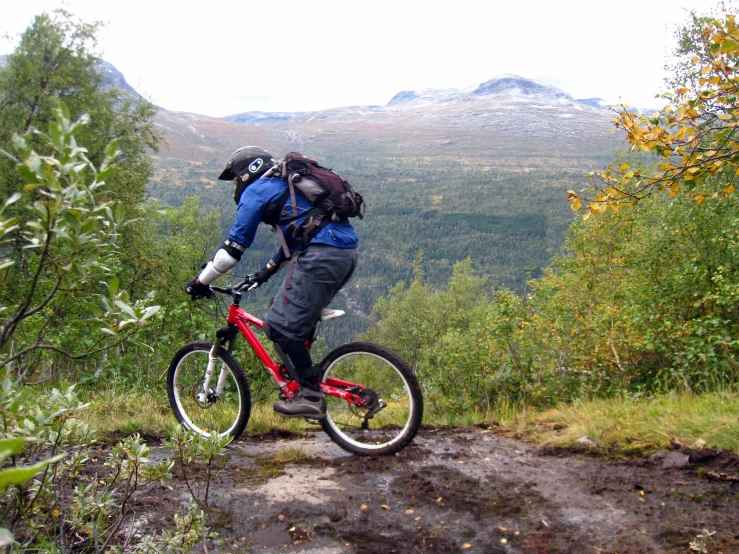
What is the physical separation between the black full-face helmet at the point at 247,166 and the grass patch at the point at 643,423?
3159mm

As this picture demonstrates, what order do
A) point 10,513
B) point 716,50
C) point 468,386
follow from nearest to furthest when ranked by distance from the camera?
point 10,513 < point 716,50 < point 468,386

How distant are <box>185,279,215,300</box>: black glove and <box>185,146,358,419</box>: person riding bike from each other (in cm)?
25

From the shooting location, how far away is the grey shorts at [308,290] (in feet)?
14.0

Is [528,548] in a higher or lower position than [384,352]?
lower

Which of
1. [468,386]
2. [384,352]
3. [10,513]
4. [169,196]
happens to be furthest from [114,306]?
[169,196]

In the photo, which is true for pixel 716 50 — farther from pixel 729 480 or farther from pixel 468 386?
pixel 468 386

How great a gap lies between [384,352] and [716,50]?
10.3 ft

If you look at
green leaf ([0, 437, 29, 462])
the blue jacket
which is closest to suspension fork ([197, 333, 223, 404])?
the blue jacket

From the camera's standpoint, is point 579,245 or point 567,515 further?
point 579,245

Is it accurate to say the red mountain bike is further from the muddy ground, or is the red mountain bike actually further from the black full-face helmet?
the black full-face helmet

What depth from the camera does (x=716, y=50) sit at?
3.92 metres

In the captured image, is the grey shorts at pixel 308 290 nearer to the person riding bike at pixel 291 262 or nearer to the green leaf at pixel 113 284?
the person riding bike at pixel 291 262

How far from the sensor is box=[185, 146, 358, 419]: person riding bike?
4.27m

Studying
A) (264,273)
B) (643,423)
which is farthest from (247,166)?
(643,423)
